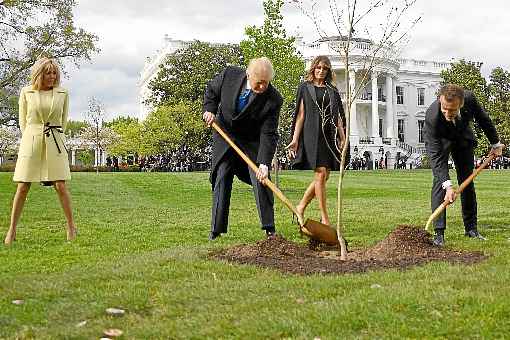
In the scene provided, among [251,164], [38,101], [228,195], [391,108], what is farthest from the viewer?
[391,108]

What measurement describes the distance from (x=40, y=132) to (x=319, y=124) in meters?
3.12

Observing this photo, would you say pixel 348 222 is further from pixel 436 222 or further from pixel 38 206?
pixel 38 206

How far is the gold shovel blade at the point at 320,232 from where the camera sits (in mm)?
6976

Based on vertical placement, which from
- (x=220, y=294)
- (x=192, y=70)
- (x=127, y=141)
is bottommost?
(x=220, y=294)

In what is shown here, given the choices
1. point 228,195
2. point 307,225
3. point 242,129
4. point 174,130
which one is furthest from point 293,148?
point 174,130

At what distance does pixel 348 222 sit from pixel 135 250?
391 cm

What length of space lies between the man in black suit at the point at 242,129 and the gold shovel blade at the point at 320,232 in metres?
0.68

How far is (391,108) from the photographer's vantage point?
75.5 m

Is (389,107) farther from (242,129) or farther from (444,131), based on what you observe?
(242,129)

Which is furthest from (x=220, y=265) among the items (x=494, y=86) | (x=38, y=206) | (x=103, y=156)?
(x=103, y=156)

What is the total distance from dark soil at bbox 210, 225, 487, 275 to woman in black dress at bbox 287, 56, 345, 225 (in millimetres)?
1328

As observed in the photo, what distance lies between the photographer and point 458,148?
8.09 metres

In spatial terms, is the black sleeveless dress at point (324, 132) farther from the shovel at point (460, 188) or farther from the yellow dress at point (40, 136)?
the yellow dress at point (40, 136)

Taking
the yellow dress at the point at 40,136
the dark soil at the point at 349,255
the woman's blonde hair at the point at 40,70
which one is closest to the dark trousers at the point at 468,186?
the dark soil at the point at 349,255
